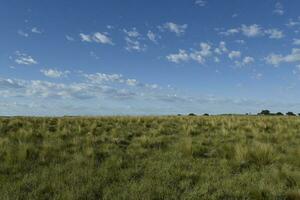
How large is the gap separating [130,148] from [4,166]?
435 centimetres

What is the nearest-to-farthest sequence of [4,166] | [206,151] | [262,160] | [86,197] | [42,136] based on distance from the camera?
[86,197], [4,166], [262,160], [206,151], [42,136]

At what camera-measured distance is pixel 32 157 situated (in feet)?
31.7

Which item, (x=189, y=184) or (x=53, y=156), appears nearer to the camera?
(x=189, y=184)

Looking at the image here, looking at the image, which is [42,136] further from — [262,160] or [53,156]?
[262,160]

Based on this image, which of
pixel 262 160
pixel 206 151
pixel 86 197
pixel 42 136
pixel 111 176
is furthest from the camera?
pixel 42 136

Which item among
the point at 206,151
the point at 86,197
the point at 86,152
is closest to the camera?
the point at 86,197

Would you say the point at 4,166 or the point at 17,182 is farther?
the point at 4,166

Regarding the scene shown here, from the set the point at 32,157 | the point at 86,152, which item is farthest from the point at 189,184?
the point at 32,157

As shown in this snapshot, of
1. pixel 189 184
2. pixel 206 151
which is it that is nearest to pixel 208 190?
pixel 189 184

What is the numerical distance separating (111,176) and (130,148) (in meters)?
4.14

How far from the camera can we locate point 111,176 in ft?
24.7

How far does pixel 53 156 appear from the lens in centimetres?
980

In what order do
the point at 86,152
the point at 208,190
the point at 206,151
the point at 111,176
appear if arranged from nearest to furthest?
the point at 208,190
the point at 111,176
the point at 86,152
the point at 206,151

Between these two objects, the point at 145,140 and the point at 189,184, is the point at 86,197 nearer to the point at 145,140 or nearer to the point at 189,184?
the point at 189,184
